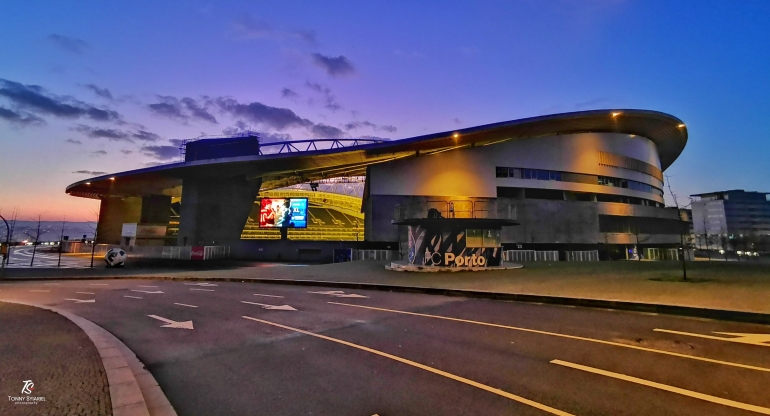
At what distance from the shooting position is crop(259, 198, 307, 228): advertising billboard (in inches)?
1628

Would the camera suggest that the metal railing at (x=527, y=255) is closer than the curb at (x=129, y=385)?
No

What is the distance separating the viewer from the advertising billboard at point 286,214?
136 ft

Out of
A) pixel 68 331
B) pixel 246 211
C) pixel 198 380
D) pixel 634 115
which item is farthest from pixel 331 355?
pixel 634 115

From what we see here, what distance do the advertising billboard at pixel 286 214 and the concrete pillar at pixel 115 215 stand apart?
41421mm

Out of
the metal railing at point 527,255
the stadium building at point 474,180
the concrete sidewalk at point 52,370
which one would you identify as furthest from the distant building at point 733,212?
the concrete sidewalk at point 52,370

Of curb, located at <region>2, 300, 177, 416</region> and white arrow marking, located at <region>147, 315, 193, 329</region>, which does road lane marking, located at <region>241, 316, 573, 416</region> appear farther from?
white arrow marking, located at <region>147, 315, 193, 329</region>

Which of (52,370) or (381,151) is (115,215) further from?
(52,370)

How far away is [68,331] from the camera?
8164mm

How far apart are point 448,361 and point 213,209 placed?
145 ft

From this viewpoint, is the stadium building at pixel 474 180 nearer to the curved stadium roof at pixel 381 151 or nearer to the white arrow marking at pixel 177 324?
the curved stadium roof at pixel 381 151

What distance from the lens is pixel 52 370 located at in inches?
211

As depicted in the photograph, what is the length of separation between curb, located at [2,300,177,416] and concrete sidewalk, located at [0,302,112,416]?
0.10m

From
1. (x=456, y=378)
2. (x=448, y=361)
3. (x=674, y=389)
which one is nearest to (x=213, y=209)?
(x=448, y=361)

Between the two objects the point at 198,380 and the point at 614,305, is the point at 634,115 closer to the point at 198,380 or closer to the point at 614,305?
the point at 614,305
